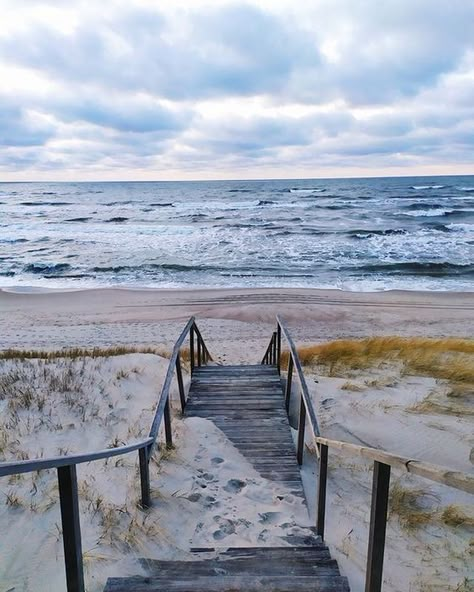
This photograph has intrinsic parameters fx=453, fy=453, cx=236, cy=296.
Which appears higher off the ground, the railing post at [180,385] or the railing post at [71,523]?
the railing post at [71,523]

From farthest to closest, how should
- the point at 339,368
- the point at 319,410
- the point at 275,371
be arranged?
the point at 339,368 → the point at 275,371 → the point at 319,410

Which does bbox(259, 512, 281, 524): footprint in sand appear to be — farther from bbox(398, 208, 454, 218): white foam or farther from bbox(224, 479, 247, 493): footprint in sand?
bbox(398, 208, 454, 218): white foam

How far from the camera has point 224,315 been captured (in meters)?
16.1

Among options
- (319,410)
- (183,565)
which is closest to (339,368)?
(319,410)

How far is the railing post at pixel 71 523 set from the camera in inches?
84.1

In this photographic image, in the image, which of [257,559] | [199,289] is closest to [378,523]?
[257,559]

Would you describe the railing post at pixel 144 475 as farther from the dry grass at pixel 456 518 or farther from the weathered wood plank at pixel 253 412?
the dry grass at pixel 456 518

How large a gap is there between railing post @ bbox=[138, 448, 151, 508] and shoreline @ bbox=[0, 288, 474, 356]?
787 cm

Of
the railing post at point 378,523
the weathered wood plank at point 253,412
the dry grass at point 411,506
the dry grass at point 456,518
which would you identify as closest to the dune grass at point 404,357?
the weathered wood plank at point 253,412

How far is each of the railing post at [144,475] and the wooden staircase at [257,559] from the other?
2.18 feet

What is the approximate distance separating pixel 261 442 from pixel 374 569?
3030 mm

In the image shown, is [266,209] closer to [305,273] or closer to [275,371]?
[305,273]

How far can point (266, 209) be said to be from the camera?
178 ft

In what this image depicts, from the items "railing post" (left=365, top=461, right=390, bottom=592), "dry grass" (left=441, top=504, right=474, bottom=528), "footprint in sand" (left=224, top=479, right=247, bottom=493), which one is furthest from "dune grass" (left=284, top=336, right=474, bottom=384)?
"railing post" (left=365, top=461, right=390, bottom=592)
